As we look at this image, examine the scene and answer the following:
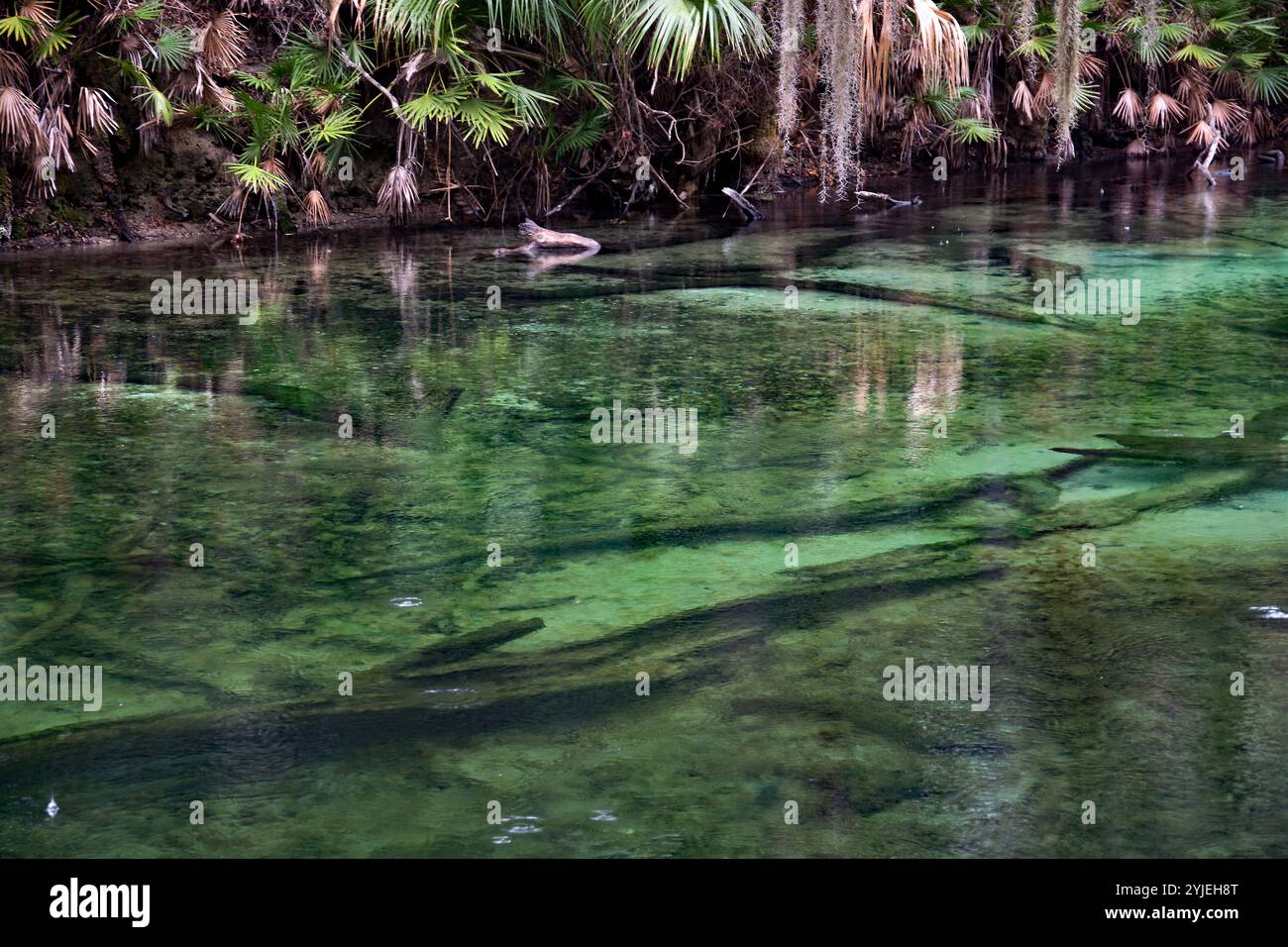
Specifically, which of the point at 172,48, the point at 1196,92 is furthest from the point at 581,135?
the point at 1196,92

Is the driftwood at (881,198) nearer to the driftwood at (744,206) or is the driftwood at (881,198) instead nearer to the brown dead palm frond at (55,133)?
the driftwood at (744,206)

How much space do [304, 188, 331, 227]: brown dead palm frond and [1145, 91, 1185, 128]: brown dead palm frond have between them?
32.5 feet

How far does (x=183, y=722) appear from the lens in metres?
3.22

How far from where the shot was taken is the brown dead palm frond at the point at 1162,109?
16297mm

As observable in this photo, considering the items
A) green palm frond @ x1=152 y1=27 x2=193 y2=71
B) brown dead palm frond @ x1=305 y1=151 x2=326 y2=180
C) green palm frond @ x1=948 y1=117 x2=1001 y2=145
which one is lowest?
brown dead palm frond @ x1=305 y1=151 x2=326 y2=180

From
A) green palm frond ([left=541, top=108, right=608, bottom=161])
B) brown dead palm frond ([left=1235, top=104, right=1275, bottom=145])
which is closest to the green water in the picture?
green palm frond ([left=541, top=108, right=608, bottom=161])

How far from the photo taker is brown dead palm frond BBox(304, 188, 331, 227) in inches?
454

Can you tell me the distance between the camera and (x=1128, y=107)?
16.5m

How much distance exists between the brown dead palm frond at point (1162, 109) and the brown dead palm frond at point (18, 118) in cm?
1211

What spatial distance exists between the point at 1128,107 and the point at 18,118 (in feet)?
40.0

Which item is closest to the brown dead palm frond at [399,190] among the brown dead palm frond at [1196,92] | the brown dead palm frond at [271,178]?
the brown dead palm frond at [271,178]

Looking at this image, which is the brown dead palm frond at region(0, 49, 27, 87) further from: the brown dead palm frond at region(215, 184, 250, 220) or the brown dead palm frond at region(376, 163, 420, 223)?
the brown dead palm frond at region(376, 163, 420, 223)

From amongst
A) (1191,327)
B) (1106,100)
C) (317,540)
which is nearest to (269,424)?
(317,540)

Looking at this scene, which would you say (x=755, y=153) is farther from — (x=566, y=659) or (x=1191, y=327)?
(x=566, y=659)
